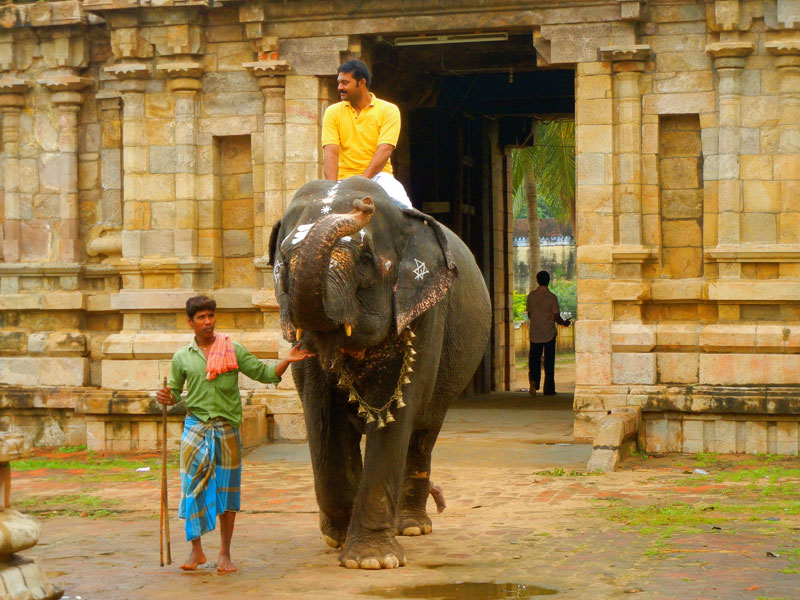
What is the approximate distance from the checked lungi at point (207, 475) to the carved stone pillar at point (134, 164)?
7.06 metres

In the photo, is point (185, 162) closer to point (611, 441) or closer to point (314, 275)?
point (611, 441)

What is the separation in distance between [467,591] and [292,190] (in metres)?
7.40

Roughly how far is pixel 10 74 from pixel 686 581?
10.7 metres

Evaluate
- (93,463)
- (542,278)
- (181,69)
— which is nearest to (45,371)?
(93,463)

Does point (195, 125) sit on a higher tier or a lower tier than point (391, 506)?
higher

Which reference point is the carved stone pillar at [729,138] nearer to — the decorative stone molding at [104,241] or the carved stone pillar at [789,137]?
the carved stone pillar at [789,137]

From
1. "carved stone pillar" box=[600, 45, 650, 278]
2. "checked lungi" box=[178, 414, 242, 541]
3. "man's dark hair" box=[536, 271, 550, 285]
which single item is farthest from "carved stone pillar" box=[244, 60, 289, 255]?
"checked lungi" box=[178, 414, 242, 541]

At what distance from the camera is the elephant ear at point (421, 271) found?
22.2ft

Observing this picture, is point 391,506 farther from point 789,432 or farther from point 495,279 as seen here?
point 495,279

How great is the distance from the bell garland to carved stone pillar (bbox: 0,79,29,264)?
859 cm

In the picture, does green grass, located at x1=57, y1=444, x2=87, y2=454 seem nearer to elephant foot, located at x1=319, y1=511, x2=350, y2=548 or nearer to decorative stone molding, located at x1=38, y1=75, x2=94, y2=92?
decorative stone molding, located at x1=38, y1=75, x2=94, y2=92

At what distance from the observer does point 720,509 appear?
904cm

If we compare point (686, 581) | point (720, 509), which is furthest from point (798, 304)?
point (686, 581)

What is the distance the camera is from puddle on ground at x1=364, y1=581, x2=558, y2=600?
6.32 meters
